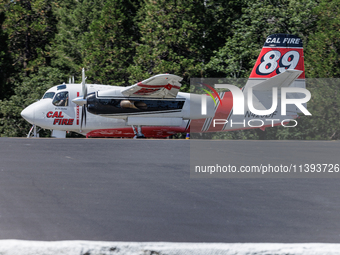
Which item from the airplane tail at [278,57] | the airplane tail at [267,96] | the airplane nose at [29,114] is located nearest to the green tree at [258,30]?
the airplane tail at [278,57]

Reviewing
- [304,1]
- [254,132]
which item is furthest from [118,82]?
[304,1]

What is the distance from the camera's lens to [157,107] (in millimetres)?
18016

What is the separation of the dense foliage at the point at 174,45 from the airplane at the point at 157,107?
2336 mm

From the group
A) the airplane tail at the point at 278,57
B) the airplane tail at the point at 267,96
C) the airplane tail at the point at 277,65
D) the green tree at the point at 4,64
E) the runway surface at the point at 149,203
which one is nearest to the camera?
the runway surface at the point at 149,203

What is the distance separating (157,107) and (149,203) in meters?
12.8

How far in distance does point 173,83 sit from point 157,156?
28.1 ft

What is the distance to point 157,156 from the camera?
863 cm

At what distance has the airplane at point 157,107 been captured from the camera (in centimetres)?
1736

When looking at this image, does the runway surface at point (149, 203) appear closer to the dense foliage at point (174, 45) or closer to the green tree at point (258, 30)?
the dense foliage at point (174, 45)

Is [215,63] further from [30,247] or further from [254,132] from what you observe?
[30,247]

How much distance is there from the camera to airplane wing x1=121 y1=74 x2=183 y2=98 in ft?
53.7

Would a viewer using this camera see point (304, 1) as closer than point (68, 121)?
No

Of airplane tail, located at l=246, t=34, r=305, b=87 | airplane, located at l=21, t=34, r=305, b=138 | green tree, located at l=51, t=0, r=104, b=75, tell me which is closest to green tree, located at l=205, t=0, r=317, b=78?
airplane tail, located at l=246, t=34, r=305, b=87

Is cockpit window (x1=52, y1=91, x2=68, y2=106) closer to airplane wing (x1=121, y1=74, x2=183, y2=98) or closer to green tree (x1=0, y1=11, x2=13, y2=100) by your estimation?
airplane wing (x1=121, y1=74, x2=183, y2=98)
